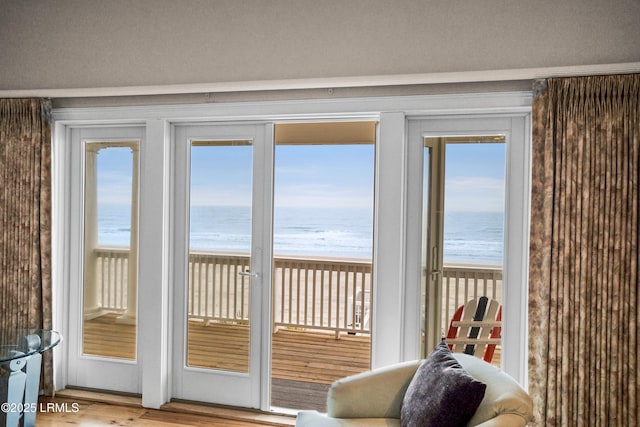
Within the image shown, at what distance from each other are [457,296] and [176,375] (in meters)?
2.04

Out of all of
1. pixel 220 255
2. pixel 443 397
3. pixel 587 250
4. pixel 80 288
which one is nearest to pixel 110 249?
pixel 80 288

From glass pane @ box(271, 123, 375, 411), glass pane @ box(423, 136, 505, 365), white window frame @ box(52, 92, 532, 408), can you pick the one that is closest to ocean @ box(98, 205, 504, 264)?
glass pane @ box(423, 136, 505, 365)

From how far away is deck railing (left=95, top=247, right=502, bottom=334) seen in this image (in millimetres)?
3178

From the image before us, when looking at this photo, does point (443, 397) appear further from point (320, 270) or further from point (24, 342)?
point (320, 270)

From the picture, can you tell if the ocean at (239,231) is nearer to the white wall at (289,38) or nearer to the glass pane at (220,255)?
the glass pane at (220,255)

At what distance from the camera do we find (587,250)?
109 inches

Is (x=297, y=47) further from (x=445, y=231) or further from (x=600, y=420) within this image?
(x=600, y=420)

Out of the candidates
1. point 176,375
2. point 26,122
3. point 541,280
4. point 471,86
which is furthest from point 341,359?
point 26,122

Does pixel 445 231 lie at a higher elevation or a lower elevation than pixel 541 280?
higher

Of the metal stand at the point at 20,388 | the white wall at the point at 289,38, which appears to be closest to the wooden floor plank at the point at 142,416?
the metal stand at the point at 20,388

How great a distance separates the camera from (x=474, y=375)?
2.22m

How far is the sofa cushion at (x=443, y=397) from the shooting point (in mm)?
Result: 1918

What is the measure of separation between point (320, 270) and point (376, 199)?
7.62 ft

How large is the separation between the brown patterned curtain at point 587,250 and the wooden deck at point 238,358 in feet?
5.50
